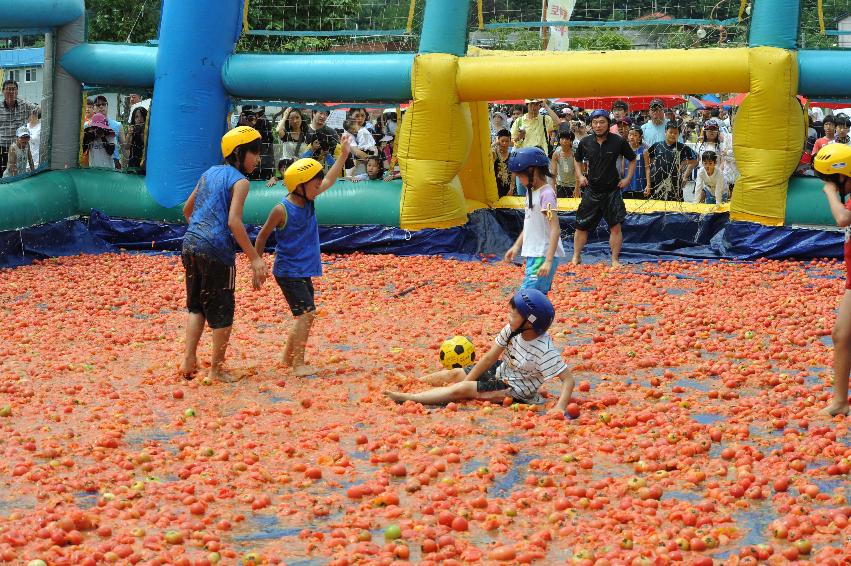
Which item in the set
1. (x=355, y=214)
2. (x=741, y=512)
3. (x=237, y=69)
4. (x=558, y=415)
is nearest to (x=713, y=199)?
(x=355, y=214)

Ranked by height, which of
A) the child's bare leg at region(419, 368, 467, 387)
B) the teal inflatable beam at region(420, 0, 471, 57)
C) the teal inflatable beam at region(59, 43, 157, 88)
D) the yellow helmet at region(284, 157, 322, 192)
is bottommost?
the child's bare leg at region(419, 368, 467, 387)

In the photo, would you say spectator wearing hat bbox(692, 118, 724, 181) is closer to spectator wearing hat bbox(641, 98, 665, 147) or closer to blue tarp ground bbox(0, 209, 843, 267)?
blue tarp ground bbox(0, 209, 843, 267)

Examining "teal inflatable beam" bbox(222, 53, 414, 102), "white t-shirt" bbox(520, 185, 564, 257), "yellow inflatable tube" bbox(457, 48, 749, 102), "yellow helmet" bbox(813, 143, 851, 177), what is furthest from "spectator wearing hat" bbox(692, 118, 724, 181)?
"yellow helmet" bbox(813, 143, 851, 177)

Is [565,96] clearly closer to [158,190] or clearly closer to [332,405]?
[158,190]

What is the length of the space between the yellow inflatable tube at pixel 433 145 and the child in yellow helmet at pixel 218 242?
6.35 m

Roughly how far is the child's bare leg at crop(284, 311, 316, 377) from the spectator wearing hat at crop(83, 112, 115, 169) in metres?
8.44

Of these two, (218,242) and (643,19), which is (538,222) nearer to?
(218,242)

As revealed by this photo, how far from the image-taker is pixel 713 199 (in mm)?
15797

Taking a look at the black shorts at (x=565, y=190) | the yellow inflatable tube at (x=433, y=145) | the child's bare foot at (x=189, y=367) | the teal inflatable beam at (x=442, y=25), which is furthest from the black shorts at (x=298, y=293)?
the black shorts at (x=565, y=190)

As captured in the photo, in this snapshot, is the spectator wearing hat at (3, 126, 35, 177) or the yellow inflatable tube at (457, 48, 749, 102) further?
the spectator wearing hat at (3, 126, 35, 177)

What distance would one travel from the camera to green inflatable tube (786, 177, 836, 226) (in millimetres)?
13859

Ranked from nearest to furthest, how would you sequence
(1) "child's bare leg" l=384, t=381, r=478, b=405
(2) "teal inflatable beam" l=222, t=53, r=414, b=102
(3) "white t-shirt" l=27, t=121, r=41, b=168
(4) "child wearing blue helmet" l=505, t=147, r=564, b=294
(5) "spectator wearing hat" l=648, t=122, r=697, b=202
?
1. (1) "child's bare leg" l=384, t=381, r=478, b=405
2. (4) "child wearing blue helmet" l=505, t=147, r=564, b=294
3. (2) "teal inflatable beam" l=222, t=53, r=414, b=102
4. (3) "white t-shirt" l=27, t=121, r=41, b=168
5. (5) "spectator wearing hat" l=648, t=122, r=697, b=202

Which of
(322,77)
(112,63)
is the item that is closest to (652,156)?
(322,77)

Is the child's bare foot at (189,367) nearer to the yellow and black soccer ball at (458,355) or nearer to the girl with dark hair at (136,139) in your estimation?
the yellow and black soccer ball at (458,355)
